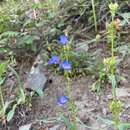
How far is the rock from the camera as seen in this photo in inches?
112

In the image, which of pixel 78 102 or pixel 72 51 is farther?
pixel 72 51

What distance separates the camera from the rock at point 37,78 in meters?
2.86

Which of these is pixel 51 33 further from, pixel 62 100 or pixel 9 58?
pixel 62 100

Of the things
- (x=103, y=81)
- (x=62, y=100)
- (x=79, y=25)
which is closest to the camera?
(x=62, y=100)

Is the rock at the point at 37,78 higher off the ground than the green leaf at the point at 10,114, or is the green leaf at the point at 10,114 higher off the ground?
the rock at the point at 37,78

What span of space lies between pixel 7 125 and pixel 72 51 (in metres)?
Result: 0.64

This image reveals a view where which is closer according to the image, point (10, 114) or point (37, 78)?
point (10, 114)

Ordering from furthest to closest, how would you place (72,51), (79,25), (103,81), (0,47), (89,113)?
1. (79,25)
2. (0,47)
3. (72,51)
4. (103,81)
5. (89,113)

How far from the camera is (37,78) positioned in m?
2.92

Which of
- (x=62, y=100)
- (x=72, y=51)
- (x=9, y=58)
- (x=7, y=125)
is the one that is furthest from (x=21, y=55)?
(x=62, y=100)

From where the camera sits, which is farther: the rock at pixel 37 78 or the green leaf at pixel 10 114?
the rock at pixel 37 78

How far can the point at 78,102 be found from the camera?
2.72 metres

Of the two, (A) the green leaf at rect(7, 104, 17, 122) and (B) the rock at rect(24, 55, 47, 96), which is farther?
(B) the rock at rect(24, 55, 47, 96)

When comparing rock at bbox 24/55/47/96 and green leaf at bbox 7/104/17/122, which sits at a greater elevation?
rock at bbox 24/55/47/96
